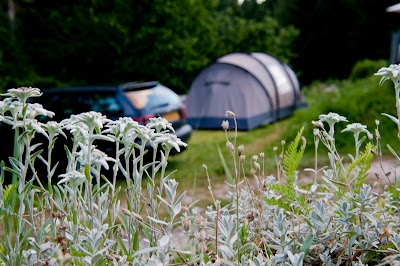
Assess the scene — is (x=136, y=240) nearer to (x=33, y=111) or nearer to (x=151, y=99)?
(x=33, y=111)

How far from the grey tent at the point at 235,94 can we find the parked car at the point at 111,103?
158 inches

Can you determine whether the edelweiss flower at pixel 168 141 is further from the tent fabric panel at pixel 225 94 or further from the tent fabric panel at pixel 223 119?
the tent fabric panel at pixel 225 94

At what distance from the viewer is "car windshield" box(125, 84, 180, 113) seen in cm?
724

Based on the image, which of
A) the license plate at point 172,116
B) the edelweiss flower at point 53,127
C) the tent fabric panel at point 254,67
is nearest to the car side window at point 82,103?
the license plate at point 172,116

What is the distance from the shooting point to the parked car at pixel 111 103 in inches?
282

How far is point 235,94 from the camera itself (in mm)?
11750

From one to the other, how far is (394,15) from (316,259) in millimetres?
16468

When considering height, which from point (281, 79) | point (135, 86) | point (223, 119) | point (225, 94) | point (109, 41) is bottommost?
point (223, 119)

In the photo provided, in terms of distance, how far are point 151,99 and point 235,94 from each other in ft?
14.9

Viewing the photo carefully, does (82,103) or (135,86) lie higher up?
(135,86)

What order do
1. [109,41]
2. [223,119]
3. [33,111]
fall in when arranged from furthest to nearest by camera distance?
1. [109,41]
2. [223,119]
3. [33,111]

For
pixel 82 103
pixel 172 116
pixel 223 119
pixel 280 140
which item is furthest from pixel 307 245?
pixel 223 119

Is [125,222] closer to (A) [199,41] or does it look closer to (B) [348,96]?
(B) [348,96]

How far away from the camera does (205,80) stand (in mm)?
12117
